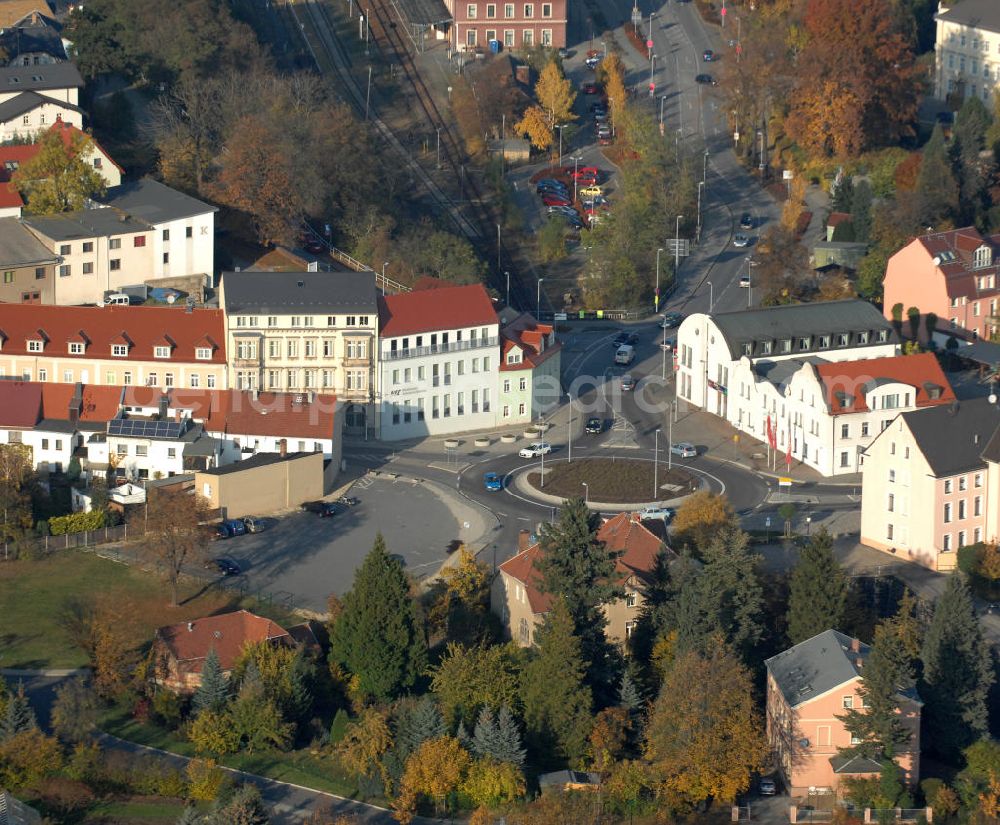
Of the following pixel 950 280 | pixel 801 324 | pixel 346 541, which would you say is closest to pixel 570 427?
pixel 801 324

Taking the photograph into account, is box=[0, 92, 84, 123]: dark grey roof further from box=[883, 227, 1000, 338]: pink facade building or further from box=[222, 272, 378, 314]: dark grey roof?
box=[883, 227, 1000, 338]: pink facade building

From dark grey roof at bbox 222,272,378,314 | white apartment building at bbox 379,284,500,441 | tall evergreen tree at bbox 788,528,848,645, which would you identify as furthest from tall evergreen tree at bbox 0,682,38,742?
white apartment building at bbox 379,284,500,441

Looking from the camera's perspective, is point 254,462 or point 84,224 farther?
point 84,224

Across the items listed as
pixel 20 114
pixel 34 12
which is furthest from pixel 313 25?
pixel 20 114

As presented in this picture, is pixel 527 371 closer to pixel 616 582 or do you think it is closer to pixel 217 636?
pixel 616 582

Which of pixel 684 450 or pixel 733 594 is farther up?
pixel 684 450

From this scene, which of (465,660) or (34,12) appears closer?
(465,660)

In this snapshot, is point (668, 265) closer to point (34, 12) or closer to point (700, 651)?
point (34, 12)
